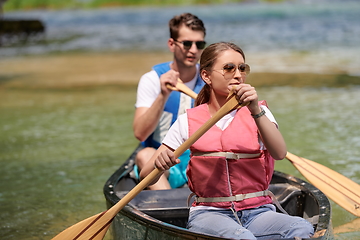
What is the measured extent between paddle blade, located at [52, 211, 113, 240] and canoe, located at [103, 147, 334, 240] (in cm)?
13

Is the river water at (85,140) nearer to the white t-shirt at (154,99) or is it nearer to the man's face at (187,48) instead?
the white t-shirt at (154,99)

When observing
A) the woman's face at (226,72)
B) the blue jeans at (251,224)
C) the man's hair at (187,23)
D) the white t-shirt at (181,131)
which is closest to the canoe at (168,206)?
the blue jeans at (251,224)

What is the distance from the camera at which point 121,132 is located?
673cm

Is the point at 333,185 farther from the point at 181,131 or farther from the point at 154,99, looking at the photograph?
the point at 181,131

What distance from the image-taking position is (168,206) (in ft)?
10.2

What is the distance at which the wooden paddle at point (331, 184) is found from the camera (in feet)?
11.2

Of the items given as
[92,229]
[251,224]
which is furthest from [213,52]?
[92,229]

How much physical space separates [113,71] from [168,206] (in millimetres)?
9958

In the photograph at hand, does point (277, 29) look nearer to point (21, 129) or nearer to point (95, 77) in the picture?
point (95, 77)

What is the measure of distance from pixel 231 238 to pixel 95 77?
390 inches

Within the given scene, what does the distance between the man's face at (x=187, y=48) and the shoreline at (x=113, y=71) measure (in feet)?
20.0

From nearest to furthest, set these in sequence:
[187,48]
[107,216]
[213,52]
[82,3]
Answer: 1. [213,52]
2. [107,216]
3. [187,48]
4. [82,3]

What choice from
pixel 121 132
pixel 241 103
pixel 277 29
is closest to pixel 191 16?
pixel 241 103

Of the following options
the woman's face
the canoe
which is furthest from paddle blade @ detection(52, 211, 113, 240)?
the woman's face
